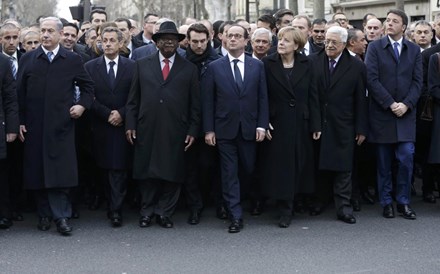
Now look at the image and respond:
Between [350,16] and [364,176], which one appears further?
[350,16]

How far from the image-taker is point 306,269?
8.22 metres

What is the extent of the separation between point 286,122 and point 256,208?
132 centimetres

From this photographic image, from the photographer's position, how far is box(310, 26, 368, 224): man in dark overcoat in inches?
408

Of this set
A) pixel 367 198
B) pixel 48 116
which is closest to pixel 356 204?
pixel 367 198

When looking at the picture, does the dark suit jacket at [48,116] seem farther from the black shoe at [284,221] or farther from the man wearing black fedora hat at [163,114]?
the black shoe at [284,221]

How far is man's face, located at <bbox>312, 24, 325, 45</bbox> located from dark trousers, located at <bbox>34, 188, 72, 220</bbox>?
4.82 metres

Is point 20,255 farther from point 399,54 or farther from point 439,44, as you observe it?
point 439,44

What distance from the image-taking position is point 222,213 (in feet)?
34.7

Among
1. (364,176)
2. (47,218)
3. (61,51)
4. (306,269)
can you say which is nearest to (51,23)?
(61,51)

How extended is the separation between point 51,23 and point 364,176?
190 inches

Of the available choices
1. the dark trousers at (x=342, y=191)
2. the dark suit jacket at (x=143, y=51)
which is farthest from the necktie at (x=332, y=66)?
the dark suit jacket at (x=143, y=51)

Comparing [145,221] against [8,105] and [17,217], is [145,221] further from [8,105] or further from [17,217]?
[8,105]

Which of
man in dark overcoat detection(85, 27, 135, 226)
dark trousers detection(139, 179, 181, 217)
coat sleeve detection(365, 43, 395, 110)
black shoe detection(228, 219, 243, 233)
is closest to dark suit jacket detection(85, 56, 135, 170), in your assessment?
man in dark overcoat detection(85, 27, 135, 226)

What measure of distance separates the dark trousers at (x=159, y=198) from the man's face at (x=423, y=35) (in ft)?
13.6
